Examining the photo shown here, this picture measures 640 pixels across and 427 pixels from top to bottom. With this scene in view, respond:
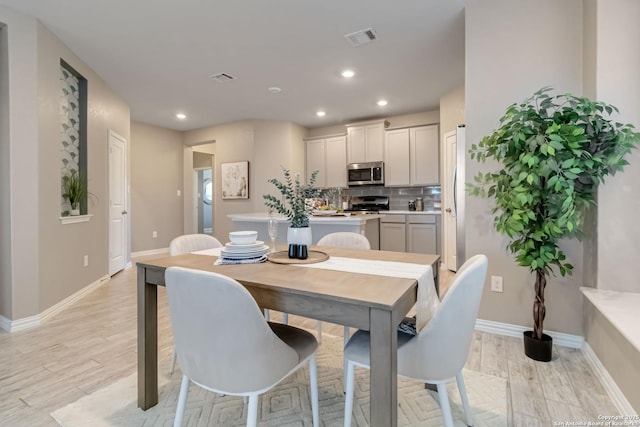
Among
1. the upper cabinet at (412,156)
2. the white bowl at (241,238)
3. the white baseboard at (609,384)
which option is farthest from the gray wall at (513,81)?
the upper cabinet at (412,156)

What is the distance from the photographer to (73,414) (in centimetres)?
154

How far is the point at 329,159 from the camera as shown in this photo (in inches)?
240

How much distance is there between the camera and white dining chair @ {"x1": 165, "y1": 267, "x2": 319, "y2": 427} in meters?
0.99

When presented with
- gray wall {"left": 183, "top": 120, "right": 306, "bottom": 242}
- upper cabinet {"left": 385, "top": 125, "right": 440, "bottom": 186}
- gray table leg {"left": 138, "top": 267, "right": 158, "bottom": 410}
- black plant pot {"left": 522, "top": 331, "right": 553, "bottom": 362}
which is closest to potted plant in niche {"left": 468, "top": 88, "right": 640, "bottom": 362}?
black plant pot {"left": 522, "top": 331, "right": 553, "bottom": 362}

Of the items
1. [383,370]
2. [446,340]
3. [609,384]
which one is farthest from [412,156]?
[383,370]

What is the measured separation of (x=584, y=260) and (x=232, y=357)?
2423 mm

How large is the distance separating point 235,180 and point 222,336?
516 cm

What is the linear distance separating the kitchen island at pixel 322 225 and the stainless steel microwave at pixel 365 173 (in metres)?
1.34

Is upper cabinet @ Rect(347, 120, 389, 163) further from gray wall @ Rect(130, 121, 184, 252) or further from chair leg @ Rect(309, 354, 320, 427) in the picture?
chair leg @ Rect(309, 354, 320, 427)

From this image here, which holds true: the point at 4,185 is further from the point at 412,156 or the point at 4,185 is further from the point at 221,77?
the point at 412,156

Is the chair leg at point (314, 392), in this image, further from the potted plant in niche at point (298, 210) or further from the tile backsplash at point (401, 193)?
the tile backsplash at point (401, 193)

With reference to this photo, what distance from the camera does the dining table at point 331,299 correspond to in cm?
97

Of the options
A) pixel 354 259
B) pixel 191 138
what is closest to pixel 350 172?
pixel 191 138

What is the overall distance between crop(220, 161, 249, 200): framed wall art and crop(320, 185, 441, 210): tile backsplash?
194cm
